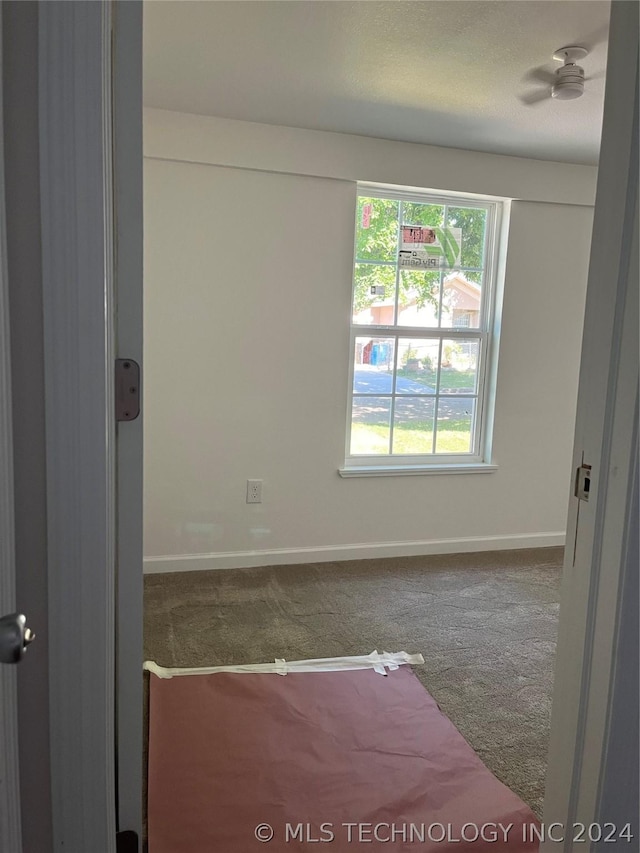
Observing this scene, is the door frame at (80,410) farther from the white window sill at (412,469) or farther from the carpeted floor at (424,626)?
the white window sill at (412,469)

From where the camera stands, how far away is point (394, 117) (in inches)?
120

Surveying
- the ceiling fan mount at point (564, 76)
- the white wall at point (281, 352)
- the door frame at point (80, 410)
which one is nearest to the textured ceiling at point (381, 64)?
the ceiling fan mount at point (564, 76)

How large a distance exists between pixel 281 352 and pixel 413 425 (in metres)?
0.97

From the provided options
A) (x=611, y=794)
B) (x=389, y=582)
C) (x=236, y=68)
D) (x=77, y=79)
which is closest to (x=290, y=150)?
(x=236, y=68)

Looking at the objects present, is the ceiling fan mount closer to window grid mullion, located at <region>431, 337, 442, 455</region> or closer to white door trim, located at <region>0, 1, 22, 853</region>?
window grid mullion, located at <region>431, 337, 442, 455</region>

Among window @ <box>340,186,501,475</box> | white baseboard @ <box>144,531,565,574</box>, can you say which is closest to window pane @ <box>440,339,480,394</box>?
window @ <box>340,186,501,475</box>

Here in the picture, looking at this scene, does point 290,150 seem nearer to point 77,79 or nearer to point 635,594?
point 77,79

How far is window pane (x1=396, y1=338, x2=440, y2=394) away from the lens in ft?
12.5

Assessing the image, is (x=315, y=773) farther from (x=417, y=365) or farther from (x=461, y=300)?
(x=461, y=300)

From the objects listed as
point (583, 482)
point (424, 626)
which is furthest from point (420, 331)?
point (583, 482)

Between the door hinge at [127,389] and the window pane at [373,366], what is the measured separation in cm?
271

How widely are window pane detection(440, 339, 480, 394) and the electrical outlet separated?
1.27 meters

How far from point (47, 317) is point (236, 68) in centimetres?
206

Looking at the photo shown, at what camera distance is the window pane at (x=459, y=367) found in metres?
3.89
